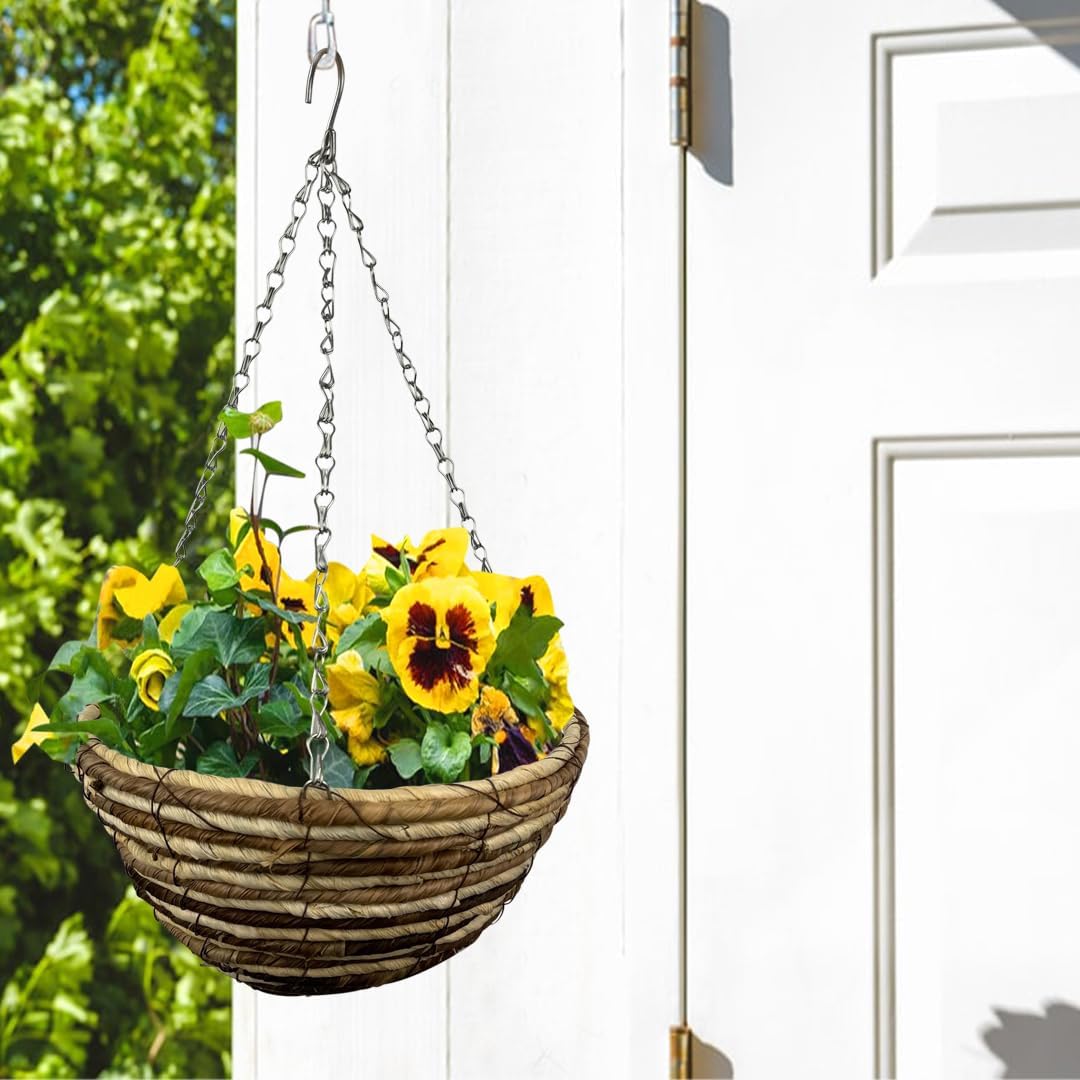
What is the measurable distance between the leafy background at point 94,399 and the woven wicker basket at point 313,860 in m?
1.48

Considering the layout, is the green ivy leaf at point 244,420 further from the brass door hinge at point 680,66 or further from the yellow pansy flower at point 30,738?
the brass door hinge at point 680,66

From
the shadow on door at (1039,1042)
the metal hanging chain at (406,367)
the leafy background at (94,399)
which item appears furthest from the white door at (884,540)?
the leafy background at (94,399)

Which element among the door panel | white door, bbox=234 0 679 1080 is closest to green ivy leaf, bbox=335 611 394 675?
white door, bbox=234 0 679 1080

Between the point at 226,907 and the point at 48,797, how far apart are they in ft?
5.36

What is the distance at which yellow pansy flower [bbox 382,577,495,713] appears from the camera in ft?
1.97

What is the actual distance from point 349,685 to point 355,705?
1 cm

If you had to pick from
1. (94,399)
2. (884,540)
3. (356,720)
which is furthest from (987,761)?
(94,399)

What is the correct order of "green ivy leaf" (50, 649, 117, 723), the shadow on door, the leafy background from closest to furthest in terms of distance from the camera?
"green ivy leaf" (50, 649, 117, 723)
the shadow on door
the leafy background

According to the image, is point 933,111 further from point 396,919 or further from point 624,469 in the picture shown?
point 396,919

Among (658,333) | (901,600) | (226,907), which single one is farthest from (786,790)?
(226,907)

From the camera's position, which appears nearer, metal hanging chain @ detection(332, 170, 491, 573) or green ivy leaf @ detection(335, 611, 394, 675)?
green ivy leaf @ detection(335, 611, 394, 675)

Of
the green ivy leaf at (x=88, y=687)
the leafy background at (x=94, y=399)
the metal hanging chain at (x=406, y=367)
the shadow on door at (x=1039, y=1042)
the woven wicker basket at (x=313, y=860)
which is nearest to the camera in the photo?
the woven wicker basket at (x=313, y=860)

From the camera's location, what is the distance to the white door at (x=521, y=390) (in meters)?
1.01

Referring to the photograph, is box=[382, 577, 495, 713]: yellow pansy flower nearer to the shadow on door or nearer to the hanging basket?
the hanging basket
